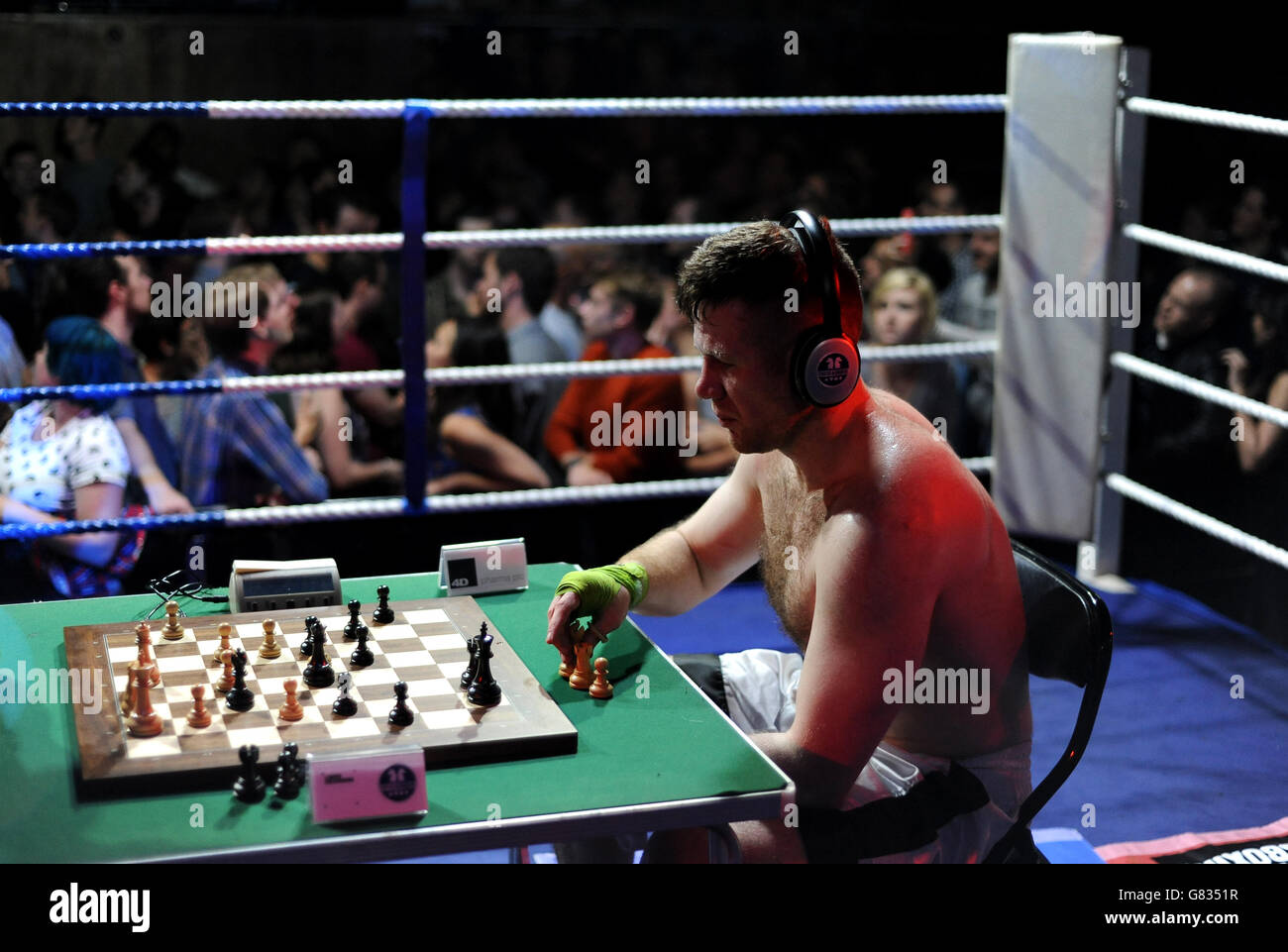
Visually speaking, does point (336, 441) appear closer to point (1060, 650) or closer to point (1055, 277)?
point (1055, 277)

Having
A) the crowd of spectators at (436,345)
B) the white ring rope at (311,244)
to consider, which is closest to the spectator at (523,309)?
the crowd of spectators at (436,345)

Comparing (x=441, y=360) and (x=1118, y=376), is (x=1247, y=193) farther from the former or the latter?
(x=441, y=360)

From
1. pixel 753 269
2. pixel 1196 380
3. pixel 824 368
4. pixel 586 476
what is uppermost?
pixel 753 269

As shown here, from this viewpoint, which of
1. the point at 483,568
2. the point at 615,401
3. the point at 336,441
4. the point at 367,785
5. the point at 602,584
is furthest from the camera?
the point at 336,441

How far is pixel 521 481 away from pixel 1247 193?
8.73 feet

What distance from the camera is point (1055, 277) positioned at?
12.5 feet

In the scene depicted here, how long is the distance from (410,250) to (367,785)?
192 cm

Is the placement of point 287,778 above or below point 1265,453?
above

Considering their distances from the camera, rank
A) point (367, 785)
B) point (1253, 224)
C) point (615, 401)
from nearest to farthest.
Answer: point (367, 785), point (615, 401), point (1253, 224)

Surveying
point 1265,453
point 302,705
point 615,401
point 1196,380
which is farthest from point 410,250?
point 1265,453

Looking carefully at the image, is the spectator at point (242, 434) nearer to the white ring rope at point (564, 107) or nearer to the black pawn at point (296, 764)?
the white ring rope at point (564, 107)

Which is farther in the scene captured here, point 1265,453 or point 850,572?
point 1265,453

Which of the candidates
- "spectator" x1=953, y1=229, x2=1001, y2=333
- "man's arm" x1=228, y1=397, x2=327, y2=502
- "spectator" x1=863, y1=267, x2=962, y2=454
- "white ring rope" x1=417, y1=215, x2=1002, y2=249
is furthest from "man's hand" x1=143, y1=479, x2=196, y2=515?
"spectator" x1=953, y1=229, x2=1001, y2=333
